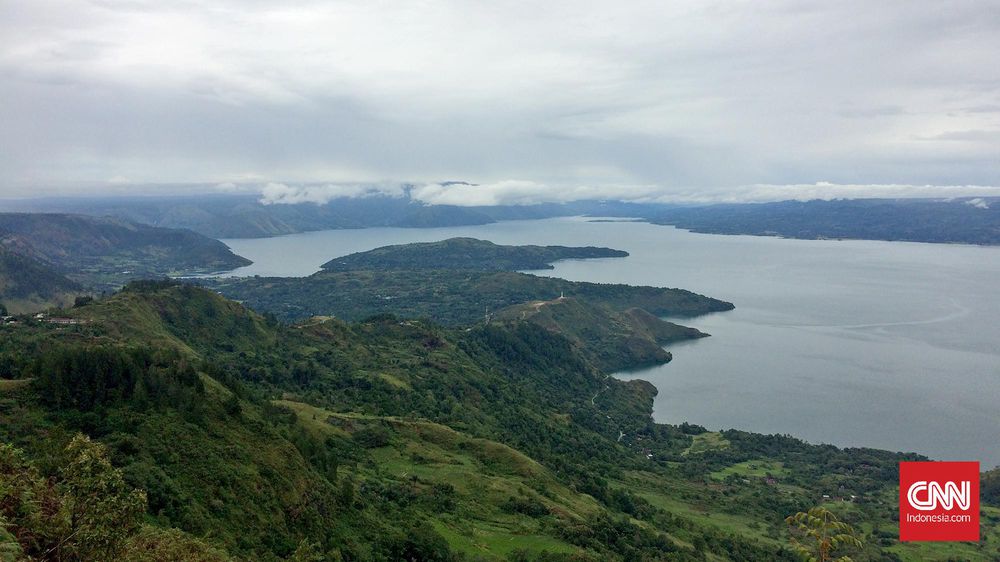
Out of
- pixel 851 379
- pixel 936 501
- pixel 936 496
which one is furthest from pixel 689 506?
pixel 851 379

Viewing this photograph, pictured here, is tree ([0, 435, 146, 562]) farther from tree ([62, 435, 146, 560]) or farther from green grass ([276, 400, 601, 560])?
green grass ([276, 400, 601, 560])

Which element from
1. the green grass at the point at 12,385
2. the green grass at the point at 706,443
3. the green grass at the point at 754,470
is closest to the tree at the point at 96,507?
the green grass at the point at 12,385

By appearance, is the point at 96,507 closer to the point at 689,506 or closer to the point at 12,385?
the point at 12,385

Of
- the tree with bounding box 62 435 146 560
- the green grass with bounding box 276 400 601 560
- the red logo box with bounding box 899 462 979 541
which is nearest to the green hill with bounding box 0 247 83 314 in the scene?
the green grass with bounding box 276 400 601 560

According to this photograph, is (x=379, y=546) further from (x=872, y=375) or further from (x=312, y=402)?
(x=872, y=375)

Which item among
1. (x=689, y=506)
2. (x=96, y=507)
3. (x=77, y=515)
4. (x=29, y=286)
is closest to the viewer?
(x=96, y=507)

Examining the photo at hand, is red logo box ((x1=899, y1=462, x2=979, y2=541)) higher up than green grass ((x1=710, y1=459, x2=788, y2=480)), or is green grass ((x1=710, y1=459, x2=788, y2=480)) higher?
red logo box ((x1=899, y1=462, x2=979, y2=541))

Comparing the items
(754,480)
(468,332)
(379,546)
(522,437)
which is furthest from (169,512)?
(468,332)
